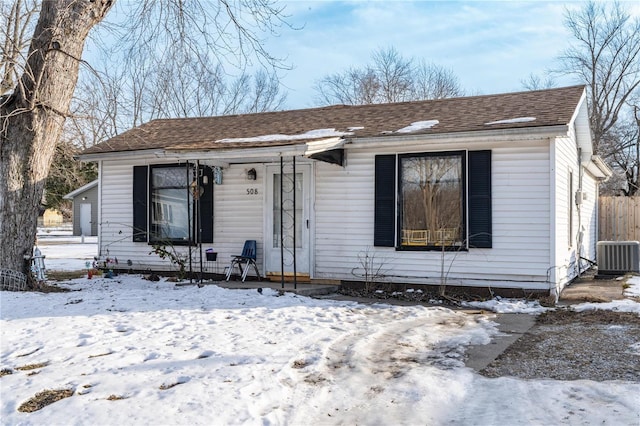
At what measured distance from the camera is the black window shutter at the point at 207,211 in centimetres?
1055

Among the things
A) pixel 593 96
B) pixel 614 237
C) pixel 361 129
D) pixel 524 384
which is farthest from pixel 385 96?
pixel 524 384

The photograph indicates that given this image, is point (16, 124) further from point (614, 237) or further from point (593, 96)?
point (593, 96)

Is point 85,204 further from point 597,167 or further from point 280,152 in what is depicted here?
point 597,167

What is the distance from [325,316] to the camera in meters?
6.95

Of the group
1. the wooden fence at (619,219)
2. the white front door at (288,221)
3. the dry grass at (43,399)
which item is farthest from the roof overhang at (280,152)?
the wooden fence at (619,219)

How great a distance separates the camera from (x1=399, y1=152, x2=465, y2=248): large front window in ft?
28.9

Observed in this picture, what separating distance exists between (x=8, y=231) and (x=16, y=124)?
1642 mm

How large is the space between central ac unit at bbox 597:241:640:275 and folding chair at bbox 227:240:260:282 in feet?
23.3

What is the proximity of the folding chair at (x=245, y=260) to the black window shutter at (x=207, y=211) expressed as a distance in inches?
29.1

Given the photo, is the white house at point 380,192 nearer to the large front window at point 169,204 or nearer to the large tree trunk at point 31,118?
the large front window at point 169,204

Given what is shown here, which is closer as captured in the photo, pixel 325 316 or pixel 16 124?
pixel 325 316

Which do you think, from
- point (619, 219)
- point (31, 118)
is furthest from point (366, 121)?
point (619, 219)

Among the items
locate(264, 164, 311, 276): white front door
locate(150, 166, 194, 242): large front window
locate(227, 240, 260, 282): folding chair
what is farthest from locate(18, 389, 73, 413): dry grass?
locate(150, 166, 194, 242): large front window

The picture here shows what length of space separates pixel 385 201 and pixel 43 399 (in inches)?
246
